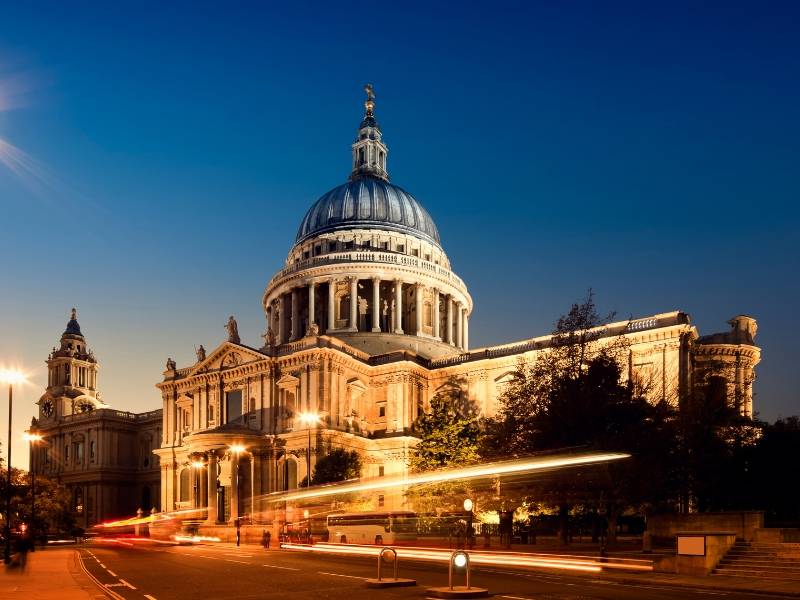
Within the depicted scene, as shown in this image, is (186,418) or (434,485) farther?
(186,418)

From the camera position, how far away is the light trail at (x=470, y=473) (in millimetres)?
44906

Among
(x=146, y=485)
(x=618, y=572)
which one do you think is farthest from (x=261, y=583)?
(x=146, y=485)

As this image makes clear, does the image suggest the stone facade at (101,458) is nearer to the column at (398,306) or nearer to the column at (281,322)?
the column at (281,322)

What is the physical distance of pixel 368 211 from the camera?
345 feet

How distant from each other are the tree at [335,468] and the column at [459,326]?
35.0m

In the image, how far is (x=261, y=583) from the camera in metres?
27.9

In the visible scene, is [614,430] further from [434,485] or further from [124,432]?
[124,432]

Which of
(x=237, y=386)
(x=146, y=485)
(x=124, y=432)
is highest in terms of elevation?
(x=237, y=386)

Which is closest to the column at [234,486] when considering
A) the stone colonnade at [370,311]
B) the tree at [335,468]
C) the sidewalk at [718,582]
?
the tree at [335,468]

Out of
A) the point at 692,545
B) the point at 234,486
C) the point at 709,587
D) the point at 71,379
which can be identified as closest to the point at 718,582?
the point at 709,587

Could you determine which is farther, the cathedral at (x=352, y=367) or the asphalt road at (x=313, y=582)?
the cathedral at (x=352, y=367)

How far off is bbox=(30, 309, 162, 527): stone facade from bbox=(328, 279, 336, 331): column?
2912 cm

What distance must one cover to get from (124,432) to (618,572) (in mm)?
91014

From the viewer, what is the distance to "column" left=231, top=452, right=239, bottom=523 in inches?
2894
